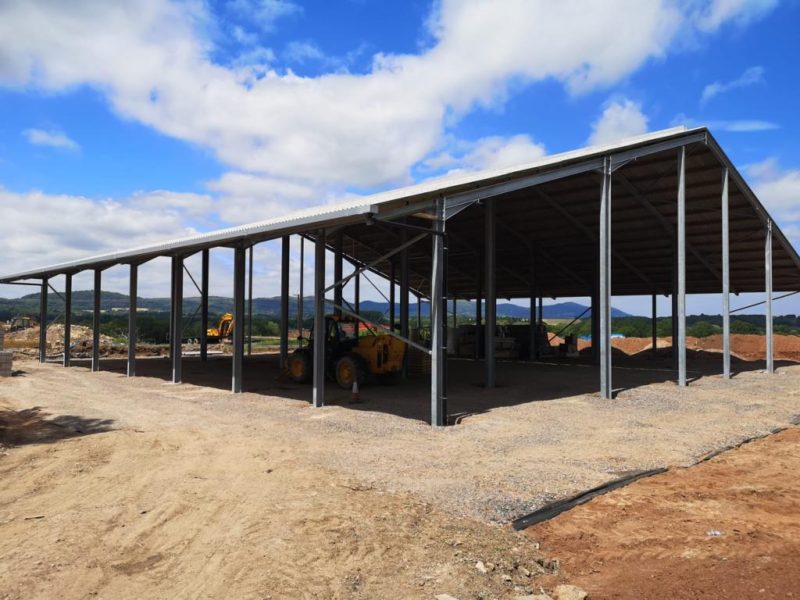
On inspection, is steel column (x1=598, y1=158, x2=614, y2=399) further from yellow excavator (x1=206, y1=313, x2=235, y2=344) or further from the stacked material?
yellow excavator (x1=206, y1=313, x2=235, y2=344)

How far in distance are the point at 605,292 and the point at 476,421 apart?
5440mm

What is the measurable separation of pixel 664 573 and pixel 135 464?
243 inches

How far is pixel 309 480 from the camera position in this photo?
262 inches

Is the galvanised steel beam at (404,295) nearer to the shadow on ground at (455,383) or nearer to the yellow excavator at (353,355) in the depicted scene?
the yellow excavator at (353,355)

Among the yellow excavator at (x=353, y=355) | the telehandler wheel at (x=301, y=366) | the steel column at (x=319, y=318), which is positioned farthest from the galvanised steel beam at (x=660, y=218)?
the telehandler wheel at (x=301, y=366)

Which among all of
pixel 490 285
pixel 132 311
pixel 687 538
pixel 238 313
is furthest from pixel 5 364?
pixel 687 538

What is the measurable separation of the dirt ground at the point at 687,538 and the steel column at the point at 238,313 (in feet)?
34.9

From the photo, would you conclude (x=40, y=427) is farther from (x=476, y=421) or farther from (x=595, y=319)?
(x=595, y=319)

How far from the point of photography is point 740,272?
83.3 feet

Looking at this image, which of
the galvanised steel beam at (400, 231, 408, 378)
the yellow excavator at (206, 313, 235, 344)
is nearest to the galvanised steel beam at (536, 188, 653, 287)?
the galvanised steel beam at (400, 231, 408, 378)

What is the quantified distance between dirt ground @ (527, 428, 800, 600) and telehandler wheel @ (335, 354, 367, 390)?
8625mm

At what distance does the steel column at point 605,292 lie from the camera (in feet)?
45.2

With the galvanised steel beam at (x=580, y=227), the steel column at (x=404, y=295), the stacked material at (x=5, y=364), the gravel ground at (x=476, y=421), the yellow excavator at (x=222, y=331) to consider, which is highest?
the galvanised steel beam at (x=580, y=227)

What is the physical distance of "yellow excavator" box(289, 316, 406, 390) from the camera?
14969 mm
